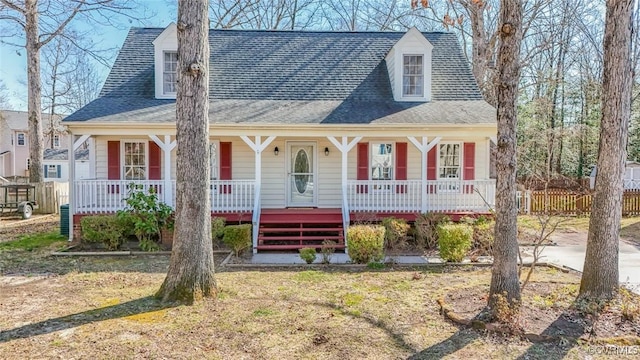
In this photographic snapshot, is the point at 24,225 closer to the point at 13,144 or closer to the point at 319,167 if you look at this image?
the point at 319,167

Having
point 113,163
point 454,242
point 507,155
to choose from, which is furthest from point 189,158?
point 113,163

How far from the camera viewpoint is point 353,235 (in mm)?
8000

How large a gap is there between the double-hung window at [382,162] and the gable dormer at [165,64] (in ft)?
21.0

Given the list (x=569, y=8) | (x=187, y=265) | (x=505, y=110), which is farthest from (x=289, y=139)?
(x=569, y=8)

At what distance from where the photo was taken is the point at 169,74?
1215cm

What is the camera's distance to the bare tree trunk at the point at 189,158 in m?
5.54

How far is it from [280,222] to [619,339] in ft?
23.9

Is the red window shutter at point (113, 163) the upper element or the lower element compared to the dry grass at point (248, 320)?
upper

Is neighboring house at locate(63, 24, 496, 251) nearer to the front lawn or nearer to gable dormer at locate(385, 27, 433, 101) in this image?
gable dormer at locate(385, 27, 433, 101)

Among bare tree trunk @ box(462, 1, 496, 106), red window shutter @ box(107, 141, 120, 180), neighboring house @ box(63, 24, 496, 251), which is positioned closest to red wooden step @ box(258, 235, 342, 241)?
neighboring house @ box(63, 24, 496, 251)

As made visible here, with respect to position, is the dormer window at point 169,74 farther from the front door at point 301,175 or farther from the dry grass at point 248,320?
the dry grass at point 248,320

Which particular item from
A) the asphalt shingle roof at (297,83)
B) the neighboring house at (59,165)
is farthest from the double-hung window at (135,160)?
the neighboring house at (59,165)

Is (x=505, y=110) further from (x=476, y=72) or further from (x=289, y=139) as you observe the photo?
(x=476, y=72)

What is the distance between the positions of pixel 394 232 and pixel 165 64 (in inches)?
343
